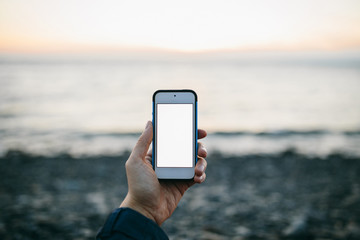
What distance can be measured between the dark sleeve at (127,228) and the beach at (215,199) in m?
A: 3.03

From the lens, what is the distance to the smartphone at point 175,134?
8.68ft

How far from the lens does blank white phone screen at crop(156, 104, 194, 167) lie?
8.79ft

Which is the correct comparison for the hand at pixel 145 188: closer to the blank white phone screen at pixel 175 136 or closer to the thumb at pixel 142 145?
the thumb at pixel 142 145

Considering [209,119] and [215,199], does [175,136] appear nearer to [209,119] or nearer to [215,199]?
[215,199]

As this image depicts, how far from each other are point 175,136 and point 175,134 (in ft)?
0.06

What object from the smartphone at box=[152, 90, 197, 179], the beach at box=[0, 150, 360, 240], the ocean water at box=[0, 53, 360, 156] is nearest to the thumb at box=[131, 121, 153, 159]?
the smartphone at box=[152, 90, 197, 179]

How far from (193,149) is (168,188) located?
41cm

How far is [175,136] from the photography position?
272 centimetres

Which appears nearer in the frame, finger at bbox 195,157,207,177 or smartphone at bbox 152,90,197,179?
finger at bbox 195,157,207,177

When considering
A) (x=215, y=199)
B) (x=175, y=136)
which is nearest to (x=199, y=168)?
(x=175, y=136)

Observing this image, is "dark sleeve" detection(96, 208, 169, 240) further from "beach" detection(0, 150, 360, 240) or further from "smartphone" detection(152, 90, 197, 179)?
"beach" detection(0, 150, 360, 240)

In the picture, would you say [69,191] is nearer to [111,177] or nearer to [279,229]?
[111,177]

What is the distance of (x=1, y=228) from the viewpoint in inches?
184

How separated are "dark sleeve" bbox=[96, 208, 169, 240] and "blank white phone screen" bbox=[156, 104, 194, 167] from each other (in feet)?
2.94
